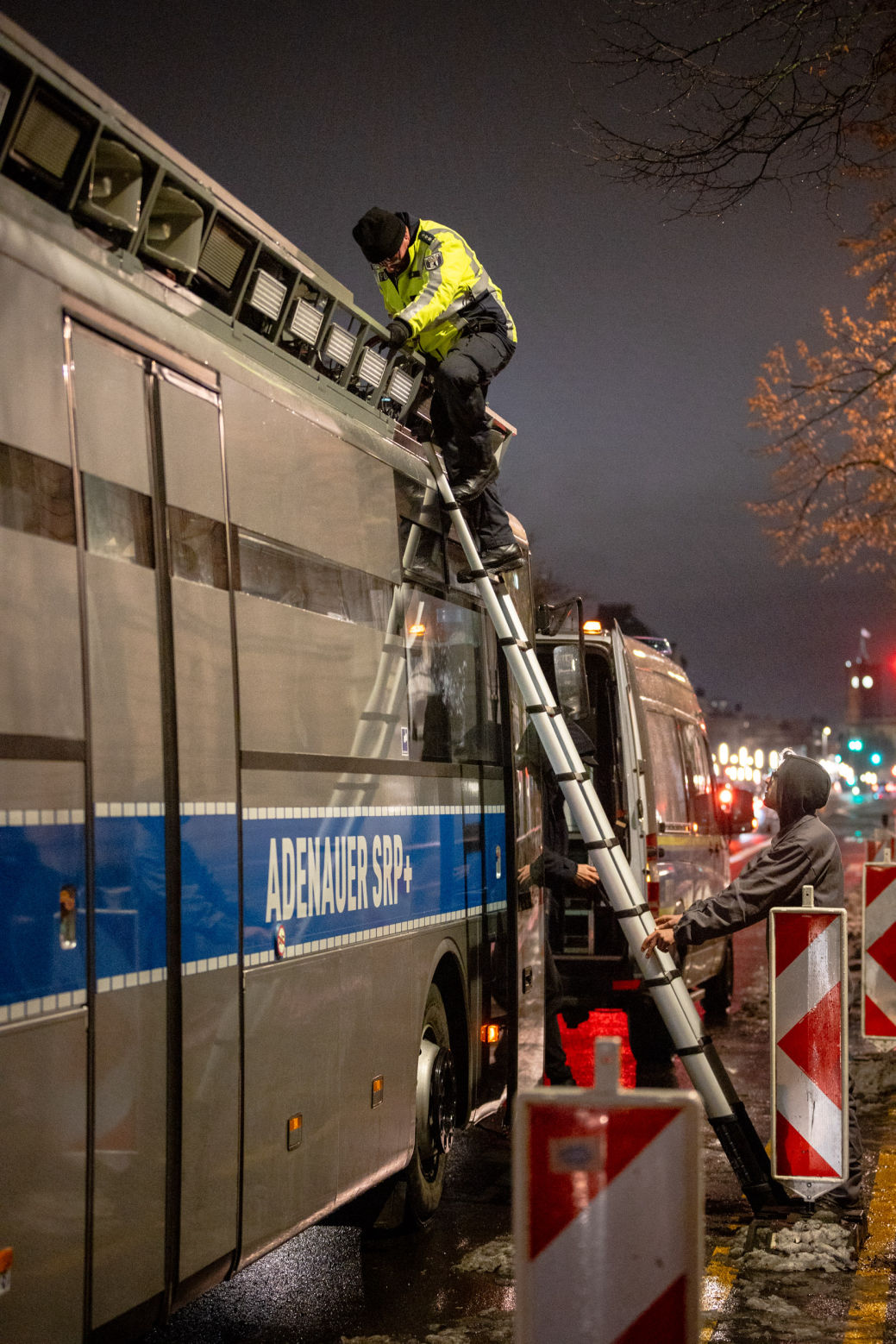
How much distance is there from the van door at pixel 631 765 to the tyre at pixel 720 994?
3.89 metres

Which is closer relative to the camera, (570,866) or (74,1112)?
(74,1112)

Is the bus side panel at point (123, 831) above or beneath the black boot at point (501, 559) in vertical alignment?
beneath

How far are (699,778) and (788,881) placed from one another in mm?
6839

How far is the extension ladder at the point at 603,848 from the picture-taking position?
693 centimetres

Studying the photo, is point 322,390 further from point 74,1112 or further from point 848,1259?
point 848,1259

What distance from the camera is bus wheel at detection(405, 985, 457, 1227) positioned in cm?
670

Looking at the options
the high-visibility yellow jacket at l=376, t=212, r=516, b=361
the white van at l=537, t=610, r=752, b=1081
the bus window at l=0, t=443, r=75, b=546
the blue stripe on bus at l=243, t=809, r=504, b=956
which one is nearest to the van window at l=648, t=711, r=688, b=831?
the white van at l=537, t=610, r=752, b=1081

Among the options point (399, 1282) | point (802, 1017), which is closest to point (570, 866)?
point (802, 1017)

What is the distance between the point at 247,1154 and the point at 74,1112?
3.40ft

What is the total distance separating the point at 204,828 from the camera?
452cm

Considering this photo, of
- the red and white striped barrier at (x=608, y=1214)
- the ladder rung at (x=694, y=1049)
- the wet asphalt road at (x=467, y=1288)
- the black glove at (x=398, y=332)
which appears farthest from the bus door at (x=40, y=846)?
the ladder rung at (x=694, y=1049)

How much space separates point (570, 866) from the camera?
30.3ft

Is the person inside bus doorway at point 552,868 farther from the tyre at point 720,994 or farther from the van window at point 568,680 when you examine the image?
the tyre at point 720,994

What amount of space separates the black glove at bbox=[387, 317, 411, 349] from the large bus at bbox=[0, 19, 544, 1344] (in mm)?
105
